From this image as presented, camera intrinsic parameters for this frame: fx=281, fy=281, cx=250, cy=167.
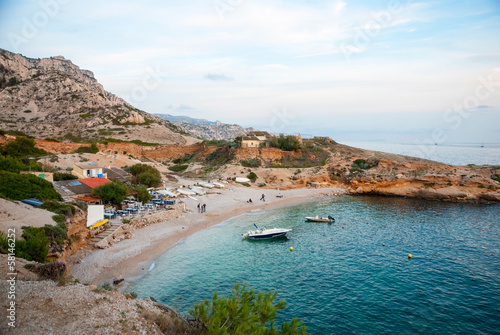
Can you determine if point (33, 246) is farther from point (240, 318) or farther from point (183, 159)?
point (183, 159)

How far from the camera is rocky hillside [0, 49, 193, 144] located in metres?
74.0

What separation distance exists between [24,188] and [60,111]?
72.8 m

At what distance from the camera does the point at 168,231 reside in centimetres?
2495

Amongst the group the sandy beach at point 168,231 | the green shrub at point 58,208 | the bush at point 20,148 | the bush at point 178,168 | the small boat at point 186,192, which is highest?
the bush at point 20,148

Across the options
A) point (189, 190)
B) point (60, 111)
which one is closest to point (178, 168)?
point (189, 190)

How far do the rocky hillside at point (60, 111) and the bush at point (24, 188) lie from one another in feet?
183

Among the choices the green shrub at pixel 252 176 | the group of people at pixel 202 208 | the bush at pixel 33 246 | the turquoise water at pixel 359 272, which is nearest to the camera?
the turquoise water at pixel 359 272

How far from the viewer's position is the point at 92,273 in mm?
15938

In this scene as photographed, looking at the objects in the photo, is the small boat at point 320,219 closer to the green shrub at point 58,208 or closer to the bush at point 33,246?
the green shrub at point 58,208

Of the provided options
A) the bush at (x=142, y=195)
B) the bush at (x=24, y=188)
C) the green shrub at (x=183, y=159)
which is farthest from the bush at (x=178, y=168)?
the bush at (x=24, y=188)

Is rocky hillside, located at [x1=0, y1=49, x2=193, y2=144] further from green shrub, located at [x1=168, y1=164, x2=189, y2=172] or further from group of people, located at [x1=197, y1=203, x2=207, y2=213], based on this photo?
group of people, located at [x1=197, y1=203, x2=207, y2=213]

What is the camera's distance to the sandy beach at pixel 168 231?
16609mm

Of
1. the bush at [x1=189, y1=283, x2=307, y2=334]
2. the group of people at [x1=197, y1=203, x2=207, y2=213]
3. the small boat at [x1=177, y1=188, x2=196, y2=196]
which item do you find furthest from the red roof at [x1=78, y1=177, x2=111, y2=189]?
the bush at [x1=189, y1=283, x2=307, y2=334]

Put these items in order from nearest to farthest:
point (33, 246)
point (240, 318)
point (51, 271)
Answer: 1. point (240, 318)
2. point (51, 271)
3. point (33, 246)
